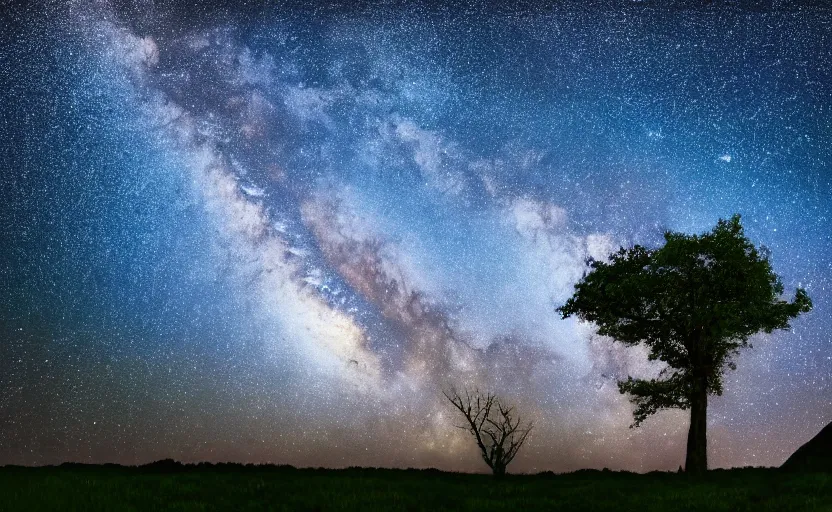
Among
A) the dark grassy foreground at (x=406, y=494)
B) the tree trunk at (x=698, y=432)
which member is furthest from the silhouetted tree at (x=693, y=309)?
the dark grassy foreground at (x=406, y=494)

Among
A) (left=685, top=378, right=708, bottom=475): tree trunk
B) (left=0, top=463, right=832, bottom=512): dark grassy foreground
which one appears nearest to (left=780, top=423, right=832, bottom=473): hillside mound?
(left=685, top=378, right=708, bottom=475): tree trunk

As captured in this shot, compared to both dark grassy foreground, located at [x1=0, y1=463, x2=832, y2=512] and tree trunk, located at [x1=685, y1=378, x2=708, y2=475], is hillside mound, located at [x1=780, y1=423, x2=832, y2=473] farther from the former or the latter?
dark grassy foreground, located at [x1=0, y1=463, x2=832, y2=512]

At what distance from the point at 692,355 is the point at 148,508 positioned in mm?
28197

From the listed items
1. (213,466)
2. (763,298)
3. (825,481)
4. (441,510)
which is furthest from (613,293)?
(213,466)

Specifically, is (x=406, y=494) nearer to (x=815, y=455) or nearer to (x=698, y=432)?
(x=698, y=432)

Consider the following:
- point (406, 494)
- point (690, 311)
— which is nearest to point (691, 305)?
point (690, 311)

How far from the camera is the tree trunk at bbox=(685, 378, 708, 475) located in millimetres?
34062

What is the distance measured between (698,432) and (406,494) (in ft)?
64.2

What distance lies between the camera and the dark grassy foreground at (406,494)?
1970 cm

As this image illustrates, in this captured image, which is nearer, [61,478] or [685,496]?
[685,496]

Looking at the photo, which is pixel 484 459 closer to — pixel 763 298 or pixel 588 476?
pixel 588 476

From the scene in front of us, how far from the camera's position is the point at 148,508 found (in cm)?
1889

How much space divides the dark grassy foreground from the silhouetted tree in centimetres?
810

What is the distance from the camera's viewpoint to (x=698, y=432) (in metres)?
34.8
